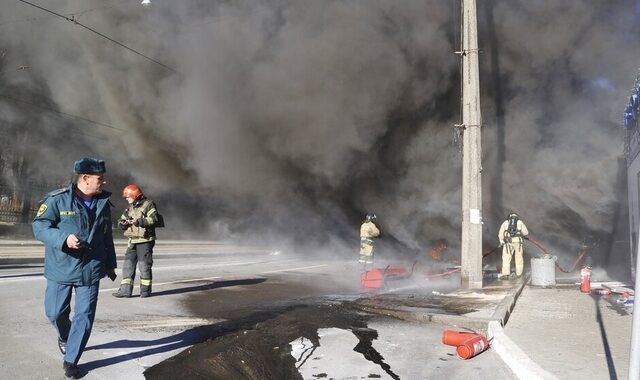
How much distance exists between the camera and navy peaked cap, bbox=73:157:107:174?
3119mm

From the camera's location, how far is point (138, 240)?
6.08 m

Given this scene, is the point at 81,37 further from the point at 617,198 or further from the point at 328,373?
the point at 617,198

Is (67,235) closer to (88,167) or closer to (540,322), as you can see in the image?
(88,167)

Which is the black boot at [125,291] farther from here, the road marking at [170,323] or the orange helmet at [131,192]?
the road marking at [170,323]

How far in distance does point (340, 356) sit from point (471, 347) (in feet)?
3.30

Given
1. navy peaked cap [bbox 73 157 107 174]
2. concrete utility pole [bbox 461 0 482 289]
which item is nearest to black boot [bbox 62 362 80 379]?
navy peaked cap [bbox 73 157 107 174]

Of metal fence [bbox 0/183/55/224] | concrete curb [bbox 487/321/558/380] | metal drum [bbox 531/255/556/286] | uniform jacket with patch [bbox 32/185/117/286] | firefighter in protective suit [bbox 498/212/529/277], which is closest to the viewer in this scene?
uniform jacket with patch [bbox 32/185/117/286]

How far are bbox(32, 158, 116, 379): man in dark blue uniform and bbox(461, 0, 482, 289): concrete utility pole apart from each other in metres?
5.83

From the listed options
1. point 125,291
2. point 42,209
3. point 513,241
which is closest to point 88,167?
point 42,209

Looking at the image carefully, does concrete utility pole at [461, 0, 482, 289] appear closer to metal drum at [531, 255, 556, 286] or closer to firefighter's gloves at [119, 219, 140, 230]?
metal drum at [531, 255, 556, 286]

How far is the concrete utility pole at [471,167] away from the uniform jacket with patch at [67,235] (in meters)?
5.82

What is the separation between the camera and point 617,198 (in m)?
10.1

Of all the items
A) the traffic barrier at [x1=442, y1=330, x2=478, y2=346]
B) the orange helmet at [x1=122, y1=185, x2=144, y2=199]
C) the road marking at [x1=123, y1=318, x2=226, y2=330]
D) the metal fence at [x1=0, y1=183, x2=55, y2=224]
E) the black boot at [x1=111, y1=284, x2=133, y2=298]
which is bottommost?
the road marking at [x1=123, y1=318, x2=226, y2=330]

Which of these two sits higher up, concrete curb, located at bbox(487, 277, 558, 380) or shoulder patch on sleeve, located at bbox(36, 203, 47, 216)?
shoulder patch on sleeve, located at bbox(36, 203, 47, 216)
